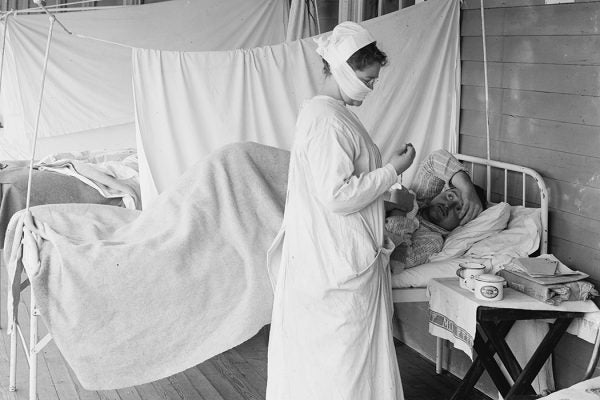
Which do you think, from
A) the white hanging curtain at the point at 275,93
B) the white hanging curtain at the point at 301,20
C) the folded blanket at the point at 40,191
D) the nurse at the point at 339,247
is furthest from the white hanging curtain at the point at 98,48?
the nurse at the point at 339,247

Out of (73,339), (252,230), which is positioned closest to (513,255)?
(252,230)

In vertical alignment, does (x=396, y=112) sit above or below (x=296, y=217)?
above

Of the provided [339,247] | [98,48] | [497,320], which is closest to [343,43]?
[339,247]

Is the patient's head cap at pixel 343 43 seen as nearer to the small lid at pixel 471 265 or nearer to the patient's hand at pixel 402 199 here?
the small lid at pixel 471 265

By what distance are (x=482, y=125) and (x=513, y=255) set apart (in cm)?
82

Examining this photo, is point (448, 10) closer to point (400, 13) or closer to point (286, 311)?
point (400, 13)

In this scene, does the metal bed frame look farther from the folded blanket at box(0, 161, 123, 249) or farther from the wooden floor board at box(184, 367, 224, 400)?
the folded blanket at box(0, 161, 123, 249)

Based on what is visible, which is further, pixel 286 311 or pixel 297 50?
pixel 297 50

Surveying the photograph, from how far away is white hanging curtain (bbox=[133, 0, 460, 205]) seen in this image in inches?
158

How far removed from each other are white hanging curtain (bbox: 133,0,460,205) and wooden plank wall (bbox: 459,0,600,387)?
0.24 metres

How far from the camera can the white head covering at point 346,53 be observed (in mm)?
2615

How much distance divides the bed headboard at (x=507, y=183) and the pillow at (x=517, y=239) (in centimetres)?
4

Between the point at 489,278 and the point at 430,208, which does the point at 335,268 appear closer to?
the point at 489,278

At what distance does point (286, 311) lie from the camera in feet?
9.14
